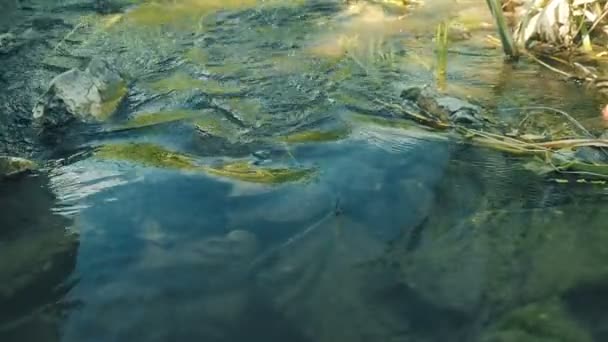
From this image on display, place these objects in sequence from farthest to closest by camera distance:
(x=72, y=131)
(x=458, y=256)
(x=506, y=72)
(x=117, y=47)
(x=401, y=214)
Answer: (x=117, y=47)
(x=506, y=72)
(x=72, y=131)
(x=401, y=214)
(x=458, y=256)

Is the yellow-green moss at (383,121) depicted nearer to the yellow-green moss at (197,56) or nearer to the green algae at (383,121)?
the green algae at (383,121)

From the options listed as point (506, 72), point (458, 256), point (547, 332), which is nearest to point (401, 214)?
point (458, 256)

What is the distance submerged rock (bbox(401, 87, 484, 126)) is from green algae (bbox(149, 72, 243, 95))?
93 centimetres

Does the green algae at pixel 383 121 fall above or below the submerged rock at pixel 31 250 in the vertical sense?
above

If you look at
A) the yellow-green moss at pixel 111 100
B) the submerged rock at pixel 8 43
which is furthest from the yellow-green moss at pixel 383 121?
the submerged rock at pixel 8 43

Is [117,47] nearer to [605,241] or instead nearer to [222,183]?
[222,183]

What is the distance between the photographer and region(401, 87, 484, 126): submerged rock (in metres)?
3.14

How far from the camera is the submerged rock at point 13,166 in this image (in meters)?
2.82

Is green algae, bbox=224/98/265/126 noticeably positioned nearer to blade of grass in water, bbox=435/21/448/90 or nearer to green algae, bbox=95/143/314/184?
green algae, bbox=95/143/314/184

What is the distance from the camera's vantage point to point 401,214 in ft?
8.18

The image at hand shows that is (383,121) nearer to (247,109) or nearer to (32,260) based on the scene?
Result: (247,109)

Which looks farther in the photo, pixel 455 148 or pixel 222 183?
pixel 455 148

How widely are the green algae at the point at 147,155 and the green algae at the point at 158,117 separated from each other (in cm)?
23

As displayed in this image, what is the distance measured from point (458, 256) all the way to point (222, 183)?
36.6 inches
